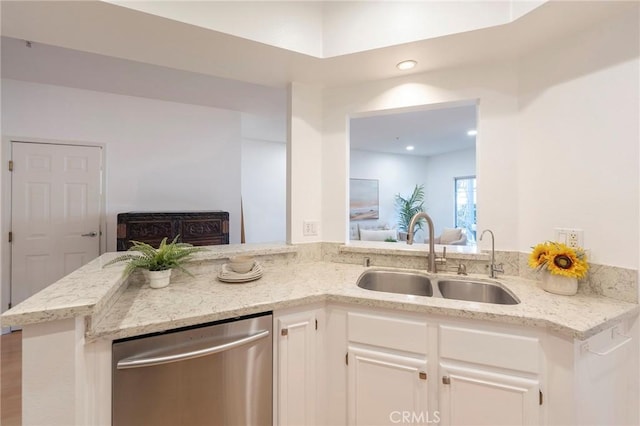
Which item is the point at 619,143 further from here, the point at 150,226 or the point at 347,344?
the point at 150,226

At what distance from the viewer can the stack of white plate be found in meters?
1.60

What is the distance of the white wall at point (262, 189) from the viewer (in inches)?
209

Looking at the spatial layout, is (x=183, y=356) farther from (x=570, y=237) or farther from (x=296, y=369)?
(x=570, y=237)

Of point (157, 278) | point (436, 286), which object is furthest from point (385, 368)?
point (157, 278)

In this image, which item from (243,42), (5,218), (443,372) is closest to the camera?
(443,372)

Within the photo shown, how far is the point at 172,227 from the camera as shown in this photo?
3.21m

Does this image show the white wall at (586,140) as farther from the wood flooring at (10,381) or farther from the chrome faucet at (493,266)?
the wood flooring at (10,381)

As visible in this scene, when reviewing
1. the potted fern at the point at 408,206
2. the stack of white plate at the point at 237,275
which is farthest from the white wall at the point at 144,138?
the potted fern at the point at 408,206

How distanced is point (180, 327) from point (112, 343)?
221mm

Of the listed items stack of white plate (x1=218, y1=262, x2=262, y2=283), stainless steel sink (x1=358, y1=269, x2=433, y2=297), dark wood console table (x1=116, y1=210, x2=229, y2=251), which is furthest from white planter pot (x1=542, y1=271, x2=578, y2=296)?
dark wood console table (x1=116, y1=210, x2=229, y2=251)

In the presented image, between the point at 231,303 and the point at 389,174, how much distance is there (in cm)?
630

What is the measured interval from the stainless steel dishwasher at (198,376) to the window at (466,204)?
6.24m

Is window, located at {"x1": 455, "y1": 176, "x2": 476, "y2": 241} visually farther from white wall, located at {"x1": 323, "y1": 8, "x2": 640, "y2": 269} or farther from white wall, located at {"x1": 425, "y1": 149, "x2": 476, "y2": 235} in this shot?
white wall, located at {"x1": 323, "y1": 8, "x2": 640, "y2": 269}

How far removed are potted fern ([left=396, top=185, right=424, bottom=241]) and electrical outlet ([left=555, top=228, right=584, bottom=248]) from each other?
524 cm
